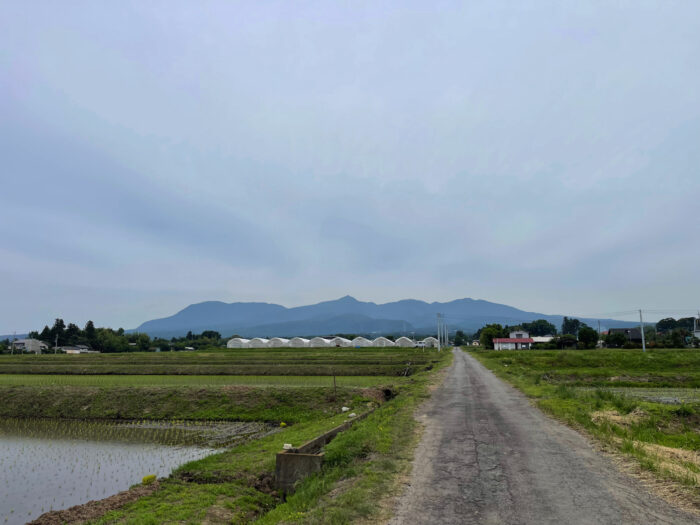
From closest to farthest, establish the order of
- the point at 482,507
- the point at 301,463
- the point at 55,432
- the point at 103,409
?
the point at 482,507
the point at 301,463
the point at 55,432
the point at 103,409

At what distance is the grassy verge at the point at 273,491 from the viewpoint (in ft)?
29.3

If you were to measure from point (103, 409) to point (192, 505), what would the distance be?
2246 cm

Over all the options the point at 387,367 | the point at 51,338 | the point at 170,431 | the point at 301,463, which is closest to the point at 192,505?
the point at 301,463

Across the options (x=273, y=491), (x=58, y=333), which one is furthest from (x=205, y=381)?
(x=58, y=333)

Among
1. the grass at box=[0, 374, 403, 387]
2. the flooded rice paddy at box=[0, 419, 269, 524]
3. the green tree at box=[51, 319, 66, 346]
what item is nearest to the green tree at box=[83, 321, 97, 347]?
the green tree at box=[51, 319, 66, 346]

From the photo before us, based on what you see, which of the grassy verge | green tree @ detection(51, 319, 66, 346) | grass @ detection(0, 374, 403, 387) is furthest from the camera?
green tree @ detection(51, 319, 66, 346)

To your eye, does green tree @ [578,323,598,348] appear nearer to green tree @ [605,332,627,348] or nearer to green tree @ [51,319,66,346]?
green tree @ [605,332,627,348]

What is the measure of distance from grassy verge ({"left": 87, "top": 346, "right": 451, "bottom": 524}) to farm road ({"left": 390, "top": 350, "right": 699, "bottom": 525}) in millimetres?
864

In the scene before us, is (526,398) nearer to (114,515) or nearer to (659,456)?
(659,456)

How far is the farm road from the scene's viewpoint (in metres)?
7.59

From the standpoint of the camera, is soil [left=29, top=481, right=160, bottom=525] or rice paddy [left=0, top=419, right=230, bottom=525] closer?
soil [left=29, top=481, right=160, bottom=525]

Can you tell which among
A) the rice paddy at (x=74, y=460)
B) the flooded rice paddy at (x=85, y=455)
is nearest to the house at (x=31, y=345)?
the flooded rice paddy at (x=85, y=455)

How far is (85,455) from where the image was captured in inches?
693

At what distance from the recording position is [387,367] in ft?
178
